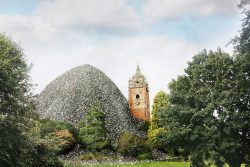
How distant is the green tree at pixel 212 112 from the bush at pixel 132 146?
20191 millimetres

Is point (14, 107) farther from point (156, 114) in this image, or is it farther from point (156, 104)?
point (156, 104)

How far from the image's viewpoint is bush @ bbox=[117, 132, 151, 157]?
193 feet

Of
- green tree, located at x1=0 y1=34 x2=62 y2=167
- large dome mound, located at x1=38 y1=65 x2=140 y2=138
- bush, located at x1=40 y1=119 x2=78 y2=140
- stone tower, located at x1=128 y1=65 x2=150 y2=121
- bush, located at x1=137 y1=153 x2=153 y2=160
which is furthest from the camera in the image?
stone tower, located at x1=128 y1=65 x2=150 y2=121

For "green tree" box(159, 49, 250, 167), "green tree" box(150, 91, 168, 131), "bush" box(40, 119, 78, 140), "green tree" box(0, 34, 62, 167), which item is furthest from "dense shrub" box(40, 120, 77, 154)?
"green tree" box(0, 34, 62, 167)

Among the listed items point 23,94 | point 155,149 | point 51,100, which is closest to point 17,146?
point 23,94

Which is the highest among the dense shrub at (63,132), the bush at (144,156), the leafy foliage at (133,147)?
the dense shrub at (63,132)

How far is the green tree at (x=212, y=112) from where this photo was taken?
3475 centimetres

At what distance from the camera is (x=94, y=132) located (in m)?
62.1

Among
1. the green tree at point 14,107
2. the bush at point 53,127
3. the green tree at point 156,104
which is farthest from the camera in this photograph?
the green tree at point 156,104

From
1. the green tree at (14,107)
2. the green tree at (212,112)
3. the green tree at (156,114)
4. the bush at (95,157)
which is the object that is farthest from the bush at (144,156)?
the green tree at (14,107)

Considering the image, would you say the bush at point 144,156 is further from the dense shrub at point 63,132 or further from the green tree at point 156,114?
the dense shrub at point 63,132

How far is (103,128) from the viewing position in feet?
208

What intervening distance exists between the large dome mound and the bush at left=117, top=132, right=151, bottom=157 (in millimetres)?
7914

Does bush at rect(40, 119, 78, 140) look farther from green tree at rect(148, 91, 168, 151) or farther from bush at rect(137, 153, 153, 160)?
green tree at rect(148, 91, 168, 151)
